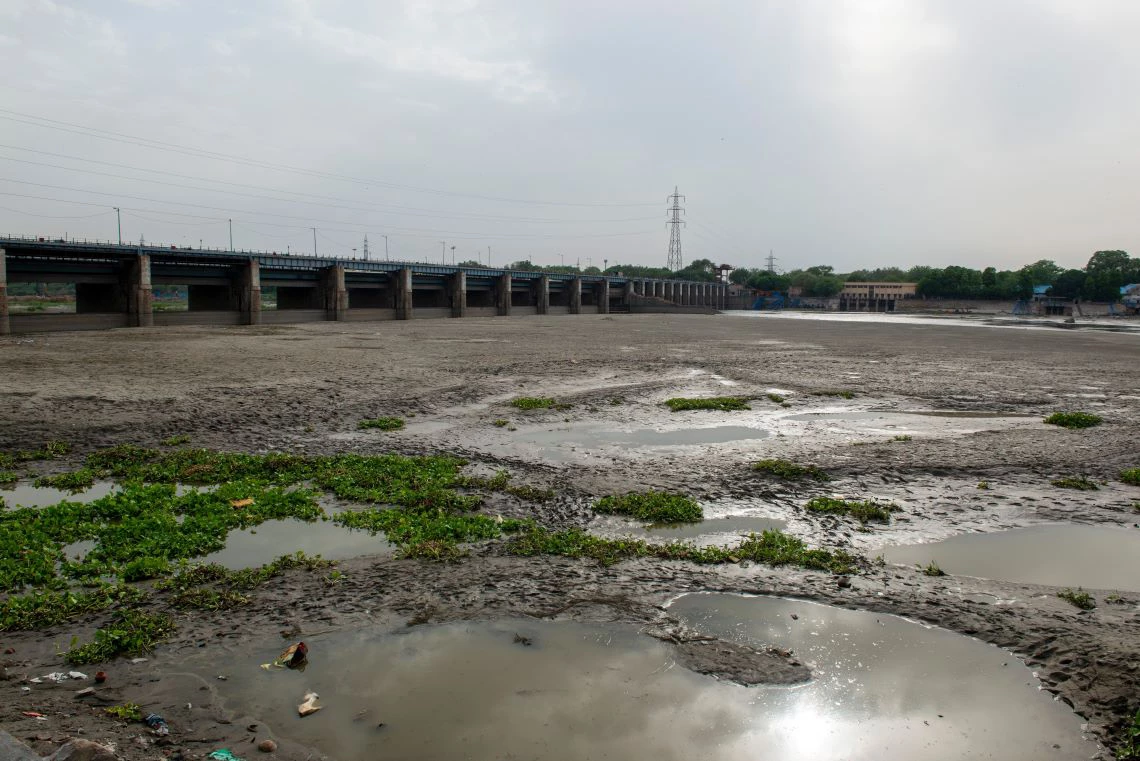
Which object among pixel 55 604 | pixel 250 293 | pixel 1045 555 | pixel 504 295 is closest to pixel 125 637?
pixel 55 604

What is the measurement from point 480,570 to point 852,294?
203 m

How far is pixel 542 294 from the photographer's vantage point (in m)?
111

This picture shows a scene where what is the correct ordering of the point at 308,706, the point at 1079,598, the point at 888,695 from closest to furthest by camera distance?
the point at 308,706
the point at 888,695
the point at 1079,598

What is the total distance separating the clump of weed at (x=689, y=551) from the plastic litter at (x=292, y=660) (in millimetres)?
2747

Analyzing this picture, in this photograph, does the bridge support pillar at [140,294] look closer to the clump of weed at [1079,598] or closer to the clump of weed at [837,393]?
the clump of weed at [837,393]

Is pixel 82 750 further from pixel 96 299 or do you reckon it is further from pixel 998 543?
pixel 96 299

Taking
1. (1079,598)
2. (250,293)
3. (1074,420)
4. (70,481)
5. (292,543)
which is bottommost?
(1079,598)

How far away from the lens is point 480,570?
7.54 m

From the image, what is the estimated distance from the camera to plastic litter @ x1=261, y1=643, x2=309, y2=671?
18.3 ft

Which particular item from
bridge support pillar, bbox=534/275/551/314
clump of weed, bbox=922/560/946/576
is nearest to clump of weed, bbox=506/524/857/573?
clump of weed, bbox=922/560/946/576

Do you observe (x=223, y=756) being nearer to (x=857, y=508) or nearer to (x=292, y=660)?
(x=292, y=660)

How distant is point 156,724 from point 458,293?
9051 centimetres

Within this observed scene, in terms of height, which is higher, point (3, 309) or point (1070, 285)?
point (1070, 285)

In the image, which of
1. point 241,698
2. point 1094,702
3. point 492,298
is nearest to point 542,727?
point 241,698
